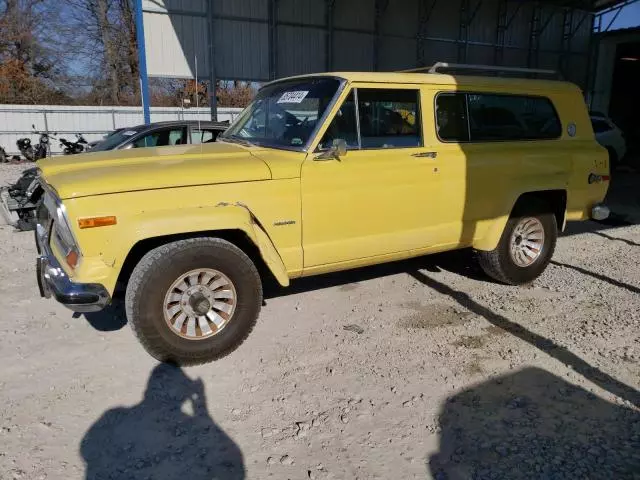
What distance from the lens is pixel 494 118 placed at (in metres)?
4.96

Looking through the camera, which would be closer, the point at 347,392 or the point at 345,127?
the point at 347,392

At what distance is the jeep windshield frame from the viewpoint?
13.3ft

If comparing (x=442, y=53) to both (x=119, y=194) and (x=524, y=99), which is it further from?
(x=119, y=194)

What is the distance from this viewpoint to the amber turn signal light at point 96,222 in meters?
3.20

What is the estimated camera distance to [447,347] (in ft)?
13.2

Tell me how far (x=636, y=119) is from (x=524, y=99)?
23008mm

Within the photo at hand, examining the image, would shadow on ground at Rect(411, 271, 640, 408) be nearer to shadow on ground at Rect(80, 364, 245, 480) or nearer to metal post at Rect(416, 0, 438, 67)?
shadow on ground at Rect(80, 364, 245, 480)

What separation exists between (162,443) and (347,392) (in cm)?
119

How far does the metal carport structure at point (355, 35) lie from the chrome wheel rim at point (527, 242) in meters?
8.14

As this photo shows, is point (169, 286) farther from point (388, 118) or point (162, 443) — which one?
point (388, 118)

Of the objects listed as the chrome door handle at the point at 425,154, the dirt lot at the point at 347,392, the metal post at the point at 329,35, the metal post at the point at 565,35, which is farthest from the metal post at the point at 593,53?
the chrome door handle at the point at 425,154

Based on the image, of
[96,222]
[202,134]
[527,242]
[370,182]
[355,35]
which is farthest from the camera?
[355,35]

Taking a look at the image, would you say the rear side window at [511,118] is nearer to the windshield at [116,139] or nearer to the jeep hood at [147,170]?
the jeep hood at [147,170]

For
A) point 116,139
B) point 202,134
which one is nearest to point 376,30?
point 202,134
